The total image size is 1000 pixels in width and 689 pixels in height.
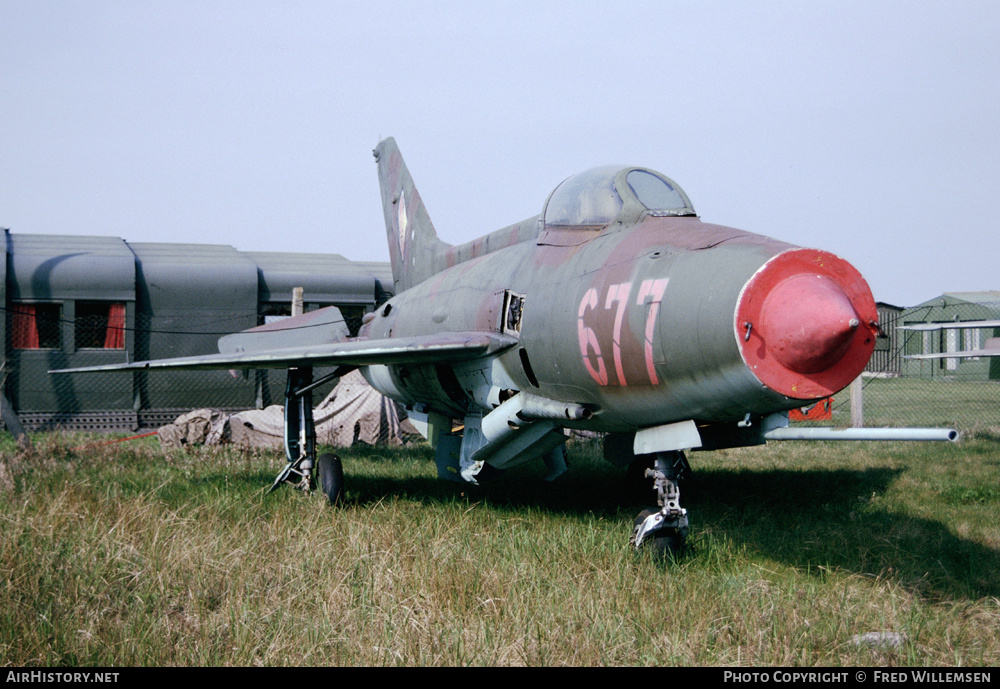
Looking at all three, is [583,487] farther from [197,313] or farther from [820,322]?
[197,313]

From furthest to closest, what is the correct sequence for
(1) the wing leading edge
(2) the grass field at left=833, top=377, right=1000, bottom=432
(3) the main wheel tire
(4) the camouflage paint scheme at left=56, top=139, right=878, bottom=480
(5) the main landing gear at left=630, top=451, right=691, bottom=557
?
(2) the grass field at left=833, top=377, right=1000, bottom=432, (3) the main wheel tire, (1) the wing leading edge, (5) the main landing gear at left=630, top=451, right=691, bottom=557, (4) the camouflage paint scheme at left=56, top=139, right=878, bottom=480

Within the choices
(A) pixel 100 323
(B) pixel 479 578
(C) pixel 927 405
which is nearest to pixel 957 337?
(C) pixel 927 405

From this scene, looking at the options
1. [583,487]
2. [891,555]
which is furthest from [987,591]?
[583,487]

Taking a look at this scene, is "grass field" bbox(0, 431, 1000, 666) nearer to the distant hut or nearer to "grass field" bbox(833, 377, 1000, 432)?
"grass field" bbox(833, 377, 1000, 432)

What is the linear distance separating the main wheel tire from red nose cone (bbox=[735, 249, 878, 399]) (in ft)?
15.7

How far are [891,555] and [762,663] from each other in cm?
248

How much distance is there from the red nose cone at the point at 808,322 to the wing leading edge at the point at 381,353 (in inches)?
93.0

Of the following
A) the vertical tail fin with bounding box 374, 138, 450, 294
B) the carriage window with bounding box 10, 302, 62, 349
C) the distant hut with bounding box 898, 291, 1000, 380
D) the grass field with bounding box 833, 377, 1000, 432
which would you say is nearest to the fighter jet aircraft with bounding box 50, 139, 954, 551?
the vertical tail fin with bounding box 374, 138, 450, 294

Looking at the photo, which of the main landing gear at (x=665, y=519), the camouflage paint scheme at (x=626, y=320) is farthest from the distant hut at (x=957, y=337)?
the main landing gear at (x=665, y=519)

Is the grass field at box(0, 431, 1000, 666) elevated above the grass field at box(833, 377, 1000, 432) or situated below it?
above

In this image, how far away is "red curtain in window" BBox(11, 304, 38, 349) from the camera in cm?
1519

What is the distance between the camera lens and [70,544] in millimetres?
4969

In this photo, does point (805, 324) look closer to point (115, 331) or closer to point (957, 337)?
point (115, 331)

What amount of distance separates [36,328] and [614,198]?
47.7ft
